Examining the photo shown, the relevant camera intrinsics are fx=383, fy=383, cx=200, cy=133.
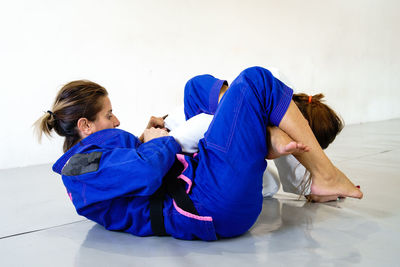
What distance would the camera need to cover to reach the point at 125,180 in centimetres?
118

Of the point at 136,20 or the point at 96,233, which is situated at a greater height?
the point at 136,20

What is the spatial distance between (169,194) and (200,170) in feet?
0.44

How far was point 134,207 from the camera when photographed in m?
1.30

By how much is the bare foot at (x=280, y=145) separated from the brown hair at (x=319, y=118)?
349 mm

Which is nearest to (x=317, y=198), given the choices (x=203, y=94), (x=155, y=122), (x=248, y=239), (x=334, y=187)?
(x=334, y=187)

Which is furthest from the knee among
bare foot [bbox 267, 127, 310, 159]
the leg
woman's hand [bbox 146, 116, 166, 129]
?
woman's hand [bbox 146, 116, 166, 129]

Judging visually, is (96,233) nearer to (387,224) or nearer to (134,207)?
(134,207)

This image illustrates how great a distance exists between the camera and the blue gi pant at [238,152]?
47.7 inches

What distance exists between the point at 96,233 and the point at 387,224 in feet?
3.59

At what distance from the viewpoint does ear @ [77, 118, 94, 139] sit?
1.38 meters

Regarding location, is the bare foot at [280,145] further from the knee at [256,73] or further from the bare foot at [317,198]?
the bare foot at [317,198]

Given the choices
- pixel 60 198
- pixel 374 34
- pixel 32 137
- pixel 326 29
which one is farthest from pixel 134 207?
pixel 374 34

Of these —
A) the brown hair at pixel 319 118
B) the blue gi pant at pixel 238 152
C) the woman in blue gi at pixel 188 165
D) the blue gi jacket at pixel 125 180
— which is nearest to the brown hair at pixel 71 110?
the woman in blue gi at pixel 188 165

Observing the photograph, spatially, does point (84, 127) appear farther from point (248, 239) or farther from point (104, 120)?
point (248, 239)
